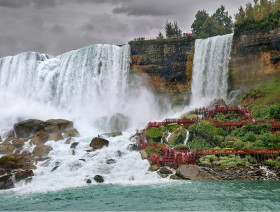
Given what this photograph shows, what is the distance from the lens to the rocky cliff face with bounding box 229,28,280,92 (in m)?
37.0

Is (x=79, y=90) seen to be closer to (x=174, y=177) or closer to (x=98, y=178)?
(x=98, y=178)

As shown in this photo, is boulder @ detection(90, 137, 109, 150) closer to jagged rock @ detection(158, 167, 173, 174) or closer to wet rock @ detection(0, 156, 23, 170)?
wet rock @ detection(0, 156, 23, 170)

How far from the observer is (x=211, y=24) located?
62.5 meters

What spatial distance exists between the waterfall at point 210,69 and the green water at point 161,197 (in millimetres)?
24260

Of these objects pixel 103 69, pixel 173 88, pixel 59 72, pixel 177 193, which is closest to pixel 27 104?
pixel 59 72

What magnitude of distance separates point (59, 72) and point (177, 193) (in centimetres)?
3993

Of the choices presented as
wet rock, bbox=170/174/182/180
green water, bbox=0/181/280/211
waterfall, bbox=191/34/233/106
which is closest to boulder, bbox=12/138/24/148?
green water, bbox=0/181/280/211

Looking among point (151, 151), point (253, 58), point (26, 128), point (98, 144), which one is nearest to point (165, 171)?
point (151, 151)

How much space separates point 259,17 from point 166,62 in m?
14.8

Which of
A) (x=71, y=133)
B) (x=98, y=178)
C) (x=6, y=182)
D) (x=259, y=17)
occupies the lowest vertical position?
(x=6, y=182)

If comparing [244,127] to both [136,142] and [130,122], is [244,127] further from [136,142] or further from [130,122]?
[130,122]

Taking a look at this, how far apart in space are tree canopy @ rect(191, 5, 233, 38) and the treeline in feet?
61.5

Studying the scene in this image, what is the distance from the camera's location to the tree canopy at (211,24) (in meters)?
62.0

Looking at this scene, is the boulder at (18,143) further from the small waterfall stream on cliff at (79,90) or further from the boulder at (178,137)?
the boulder at (178,137)
